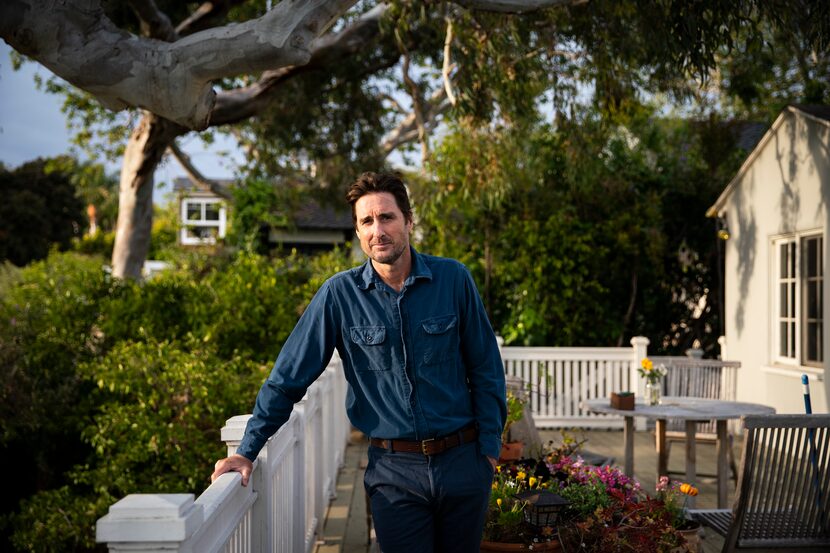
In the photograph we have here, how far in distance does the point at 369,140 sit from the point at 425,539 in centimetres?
1236

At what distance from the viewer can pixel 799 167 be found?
348 inches

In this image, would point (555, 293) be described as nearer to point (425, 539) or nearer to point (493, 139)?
point (493, 139)

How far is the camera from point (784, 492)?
13.6 ft

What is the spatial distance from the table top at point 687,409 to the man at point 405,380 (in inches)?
147

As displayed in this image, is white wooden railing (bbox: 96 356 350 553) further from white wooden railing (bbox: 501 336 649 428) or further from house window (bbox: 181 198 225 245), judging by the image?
house window (bbox: 181 198 225 245)

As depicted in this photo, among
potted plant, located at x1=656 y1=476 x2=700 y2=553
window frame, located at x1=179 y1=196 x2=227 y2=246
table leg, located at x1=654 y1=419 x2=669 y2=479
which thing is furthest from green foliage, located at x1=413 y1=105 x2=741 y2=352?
window frame, located at x1=179 y1=196 x2=227 y2=246

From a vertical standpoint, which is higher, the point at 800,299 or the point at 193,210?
the point at 193,210

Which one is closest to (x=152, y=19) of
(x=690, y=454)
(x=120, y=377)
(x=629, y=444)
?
(x=120, y=377)

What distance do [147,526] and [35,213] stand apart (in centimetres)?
3840

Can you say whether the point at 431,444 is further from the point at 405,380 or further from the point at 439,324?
the point at 439,324

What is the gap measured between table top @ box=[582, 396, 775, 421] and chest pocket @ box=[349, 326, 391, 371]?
12.9 feet

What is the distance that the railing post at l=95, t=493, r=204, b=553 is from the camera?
6.48 feet

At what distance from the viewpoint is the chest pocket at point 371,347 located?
2953mm

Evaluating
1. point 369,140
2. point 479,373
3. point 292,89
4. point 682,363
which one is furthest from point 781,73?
Result: point 479,373
